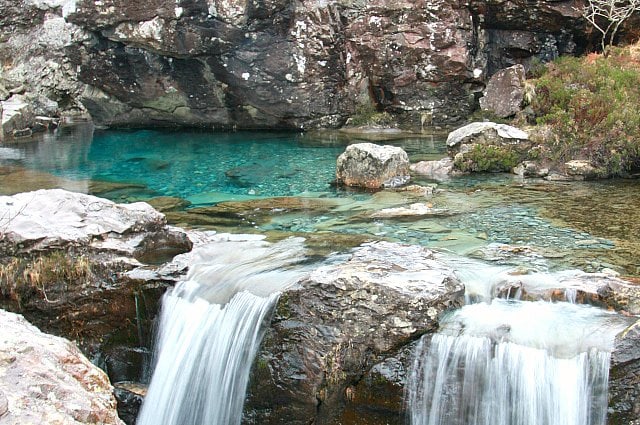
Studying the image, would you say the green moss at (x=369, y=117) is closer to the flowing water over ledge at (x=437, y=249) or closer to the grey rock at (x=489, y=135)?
the flowing water over ledge at (x=437, y=249)

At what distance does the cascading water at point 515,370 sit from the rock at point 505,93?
11.5m

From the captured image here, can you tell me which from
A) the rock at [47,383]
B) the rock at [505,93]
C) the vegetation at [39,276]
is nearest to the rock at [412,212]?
the vegetation at [39,276]

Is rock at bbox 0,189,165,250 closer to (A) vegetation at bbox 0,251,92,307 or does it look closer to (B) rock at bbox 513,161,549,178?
(A) vegetation at bbox 0,251,92,307

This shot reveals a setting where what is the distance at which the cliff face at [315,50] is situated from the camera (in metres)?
19.0

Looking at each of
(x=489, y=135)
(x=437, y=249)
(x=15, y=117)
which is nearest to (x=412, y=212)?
(x=437, y=249)

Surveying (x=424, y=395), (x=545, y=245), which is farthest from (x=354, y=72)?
(x=424, y=395)

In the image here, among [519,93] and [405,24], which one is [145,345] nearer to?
[519,93]

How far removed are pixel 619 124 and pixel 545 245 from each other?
587 cm

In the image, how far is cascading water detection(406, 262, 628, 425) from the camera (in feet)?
18.3

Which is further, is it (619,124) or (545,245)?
(619,124)

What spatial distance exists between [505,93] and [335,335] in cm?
1278

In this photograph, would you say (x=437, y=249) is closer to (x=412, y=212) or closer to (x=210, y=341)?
(x=412, y=212)

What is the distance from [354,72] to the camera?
20297 mm

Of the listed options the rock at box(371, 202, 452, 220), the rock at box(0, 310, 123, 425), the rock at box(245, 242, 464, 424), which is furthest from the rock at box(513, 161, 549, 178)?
the rock at box(0, 310, 123, 425)
